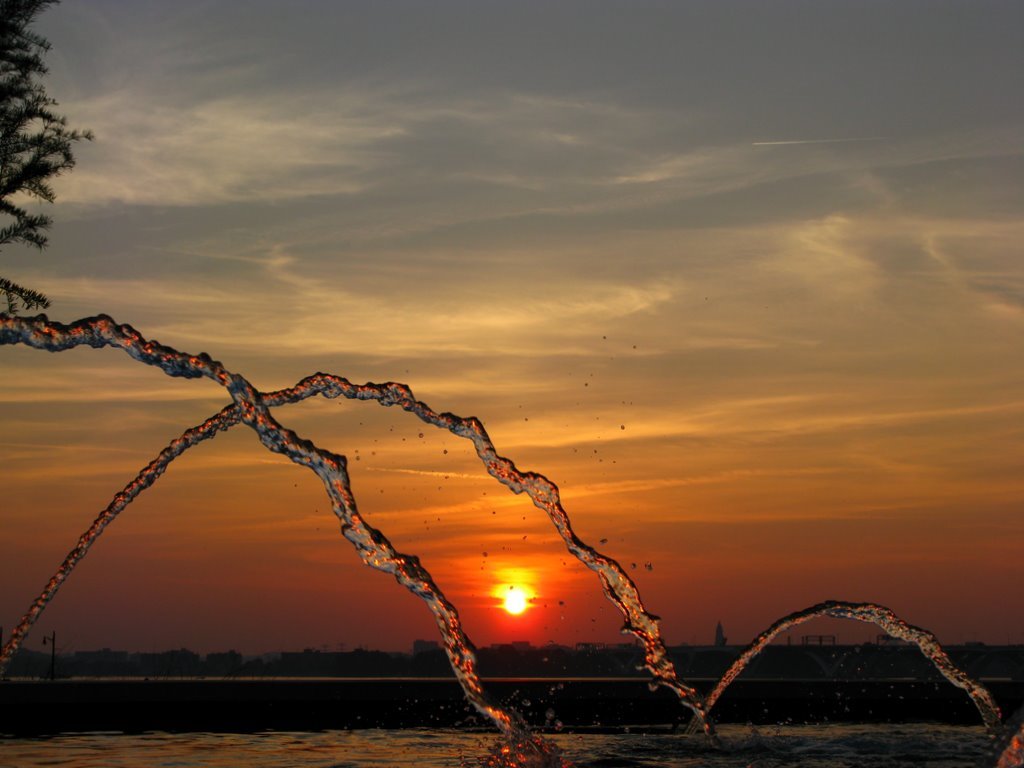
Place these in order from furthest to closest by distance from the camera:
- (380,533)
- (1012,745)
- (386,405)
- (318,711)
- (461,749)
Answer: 1. (318,711)
2. (461,749)
3. (386,405)
4. (380,533)
5. (1012,745)

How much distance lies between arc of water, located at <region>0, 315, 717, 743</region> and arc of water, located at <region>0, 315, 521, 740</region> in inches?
0.6

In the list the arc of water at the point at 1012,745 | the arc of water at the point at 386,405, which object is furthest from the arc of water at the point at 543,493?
the arc of water at the point at 1012,745

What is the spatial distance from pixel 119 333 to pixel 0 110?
19.7 m

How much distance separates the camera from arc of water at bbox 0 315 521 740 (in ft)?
67.3

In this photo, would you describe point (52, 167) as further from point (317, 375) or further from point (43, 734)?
point (317, 375)

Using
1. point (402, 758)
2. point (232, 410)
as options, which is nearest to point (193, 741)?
point (402, 758)

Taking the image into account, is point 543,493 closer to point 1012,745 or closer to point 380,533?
point 380,533

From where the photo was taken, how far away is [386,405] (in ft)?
76.1

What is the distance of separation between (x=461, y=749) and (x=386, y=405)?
766 cm

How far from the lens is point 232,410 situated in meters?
22.6

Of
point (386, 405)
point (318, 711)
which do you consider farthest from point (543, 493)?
point (318, 711)

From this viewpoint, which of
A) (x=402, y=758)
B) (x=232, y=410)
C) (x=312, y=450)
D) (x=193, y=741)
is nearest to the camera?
(x=312, y=450)

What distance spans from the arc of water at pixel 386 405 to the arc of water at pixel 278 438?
0.05 ft

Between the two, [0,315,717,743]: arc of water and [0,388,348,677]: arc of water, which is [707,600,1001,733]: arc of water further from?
[0,388,348,677]: arc of water
